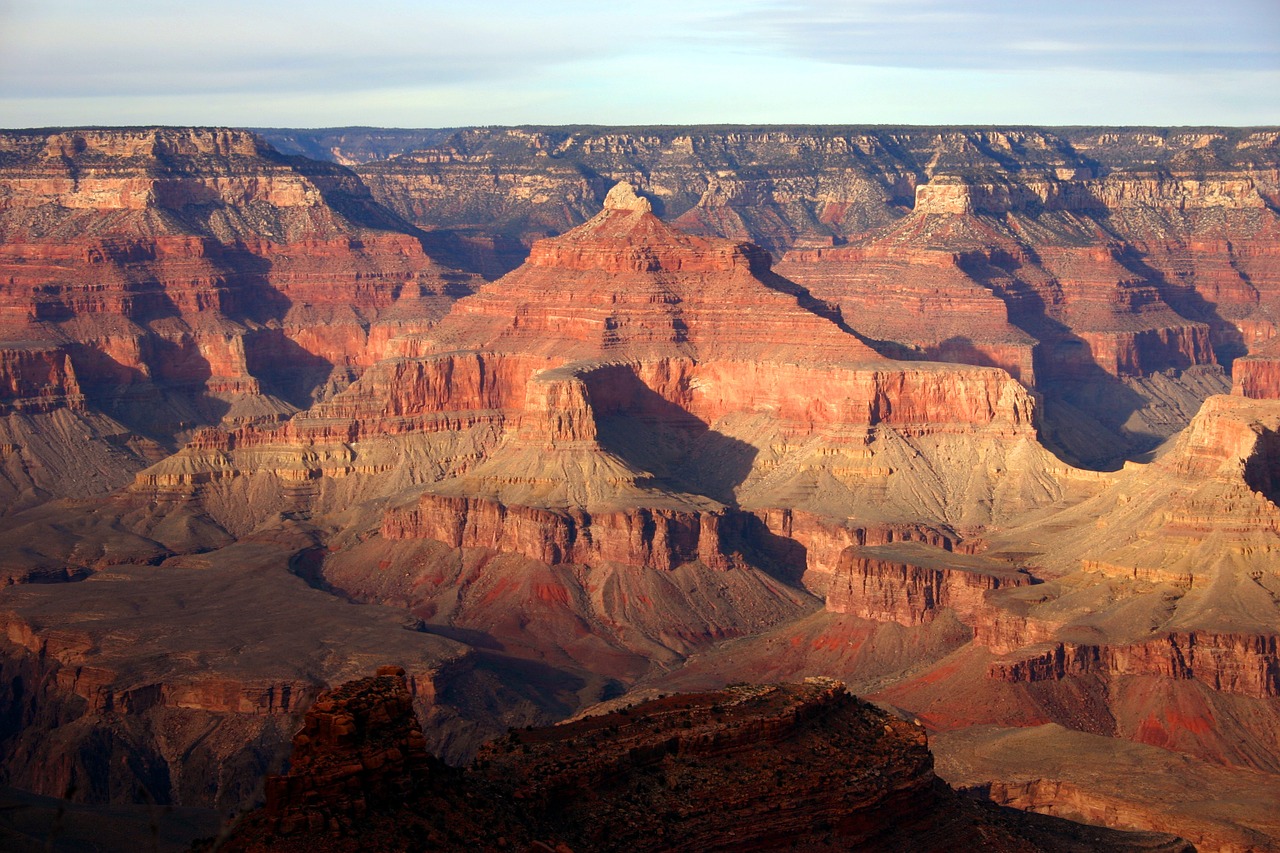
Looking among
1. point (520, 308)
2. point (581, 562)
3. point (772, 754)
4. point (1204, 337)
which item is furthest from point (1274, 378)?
point (772, 754)

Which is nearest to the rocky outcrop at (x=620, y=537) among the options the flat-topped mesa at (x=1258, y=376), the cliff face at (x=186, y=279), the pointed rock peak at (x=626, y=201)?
the pointed rock peak at (x=626, y=201)

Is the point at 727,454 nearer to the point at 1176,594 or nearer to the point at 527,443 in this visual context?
the point at 527,443

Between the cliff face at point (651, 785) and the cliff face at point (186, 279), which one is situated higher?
the cliff face at point (651, 785)

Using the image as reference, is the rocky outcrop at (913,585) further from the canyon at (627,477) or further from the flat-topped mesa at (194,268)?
the flat-topped mesa at (194,268)

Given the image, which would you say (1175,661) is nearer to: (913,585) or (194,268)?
(913,585)

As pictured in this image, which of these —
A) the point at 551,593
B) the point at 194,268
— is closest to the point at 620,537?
the point at 551,593

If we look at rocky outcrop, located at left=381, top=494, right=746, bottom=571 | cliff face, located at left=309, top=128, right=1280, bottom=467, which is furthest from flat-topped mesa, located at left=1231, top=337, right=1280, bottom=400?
rocky outcrop, located at left=381, top=494, right=746, bottom=571
